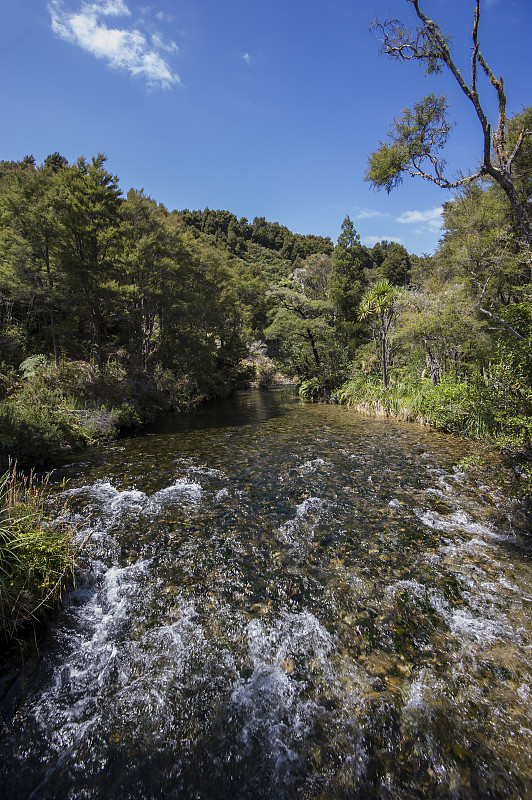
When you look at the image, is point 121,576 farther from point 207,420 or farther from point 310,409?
point 310,409

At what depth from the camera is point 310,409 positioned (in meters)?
20.3

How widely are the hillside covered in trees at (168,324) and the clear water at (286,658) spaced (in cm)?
237

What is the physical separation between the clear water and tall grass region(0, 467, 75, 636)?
385mm

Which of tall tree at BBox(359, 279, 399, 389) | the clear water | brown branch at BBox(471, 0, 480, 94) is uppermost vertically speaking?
brown branch at BBox(471, 0, 480, 94)

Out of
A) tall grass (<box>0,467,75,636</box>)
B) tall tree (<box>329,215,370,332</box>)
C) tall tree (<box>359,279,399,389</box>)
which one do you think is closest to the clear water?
tall grass (<box>0,467,75,636</box>)

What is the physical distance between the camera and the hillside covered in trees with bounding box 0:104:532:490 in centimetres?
1042

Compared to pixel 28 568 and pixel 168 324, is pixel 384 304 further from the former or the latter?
pixel 28 568

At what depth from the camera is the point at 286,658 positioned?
3311mm

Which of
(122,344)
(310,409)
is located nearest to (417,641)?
(310,409)

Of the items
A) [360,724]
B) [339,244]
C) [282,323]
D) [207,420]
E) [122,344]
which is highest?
[339,244]

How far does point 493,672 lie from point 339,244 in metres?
40.7

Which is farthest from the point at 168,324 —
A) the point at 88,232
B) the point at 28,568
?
the point at 28,568

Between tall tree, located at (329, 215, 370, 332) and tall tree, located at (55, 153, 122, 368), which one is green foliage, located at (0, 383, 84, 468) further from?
tall tree, located at (329, 215, 370, 332)

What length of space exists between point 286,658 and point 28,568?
316 cm
